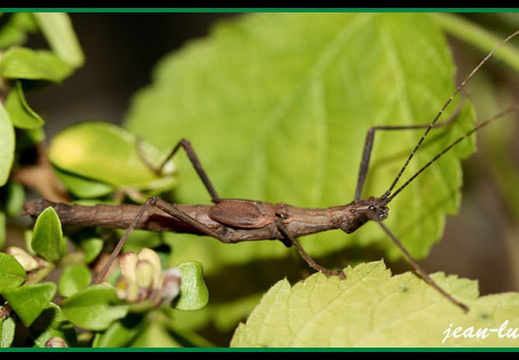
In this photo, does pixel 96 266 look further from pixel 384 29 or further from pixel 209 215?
pixel 384 29

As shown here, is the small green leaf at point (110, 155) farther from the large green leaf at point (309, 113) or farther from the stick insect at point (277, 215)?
the large green leaf at point (309, 113)

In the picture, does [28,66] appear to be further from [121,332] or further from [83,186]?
[121,332]

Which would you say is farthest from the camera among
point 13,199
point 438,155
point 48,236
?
point 438,155

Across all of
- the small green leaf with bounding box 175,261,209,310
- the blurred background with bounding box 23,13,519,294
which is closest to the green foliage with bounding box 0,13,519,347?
the small green leaf with bounding box 175,261,209,310

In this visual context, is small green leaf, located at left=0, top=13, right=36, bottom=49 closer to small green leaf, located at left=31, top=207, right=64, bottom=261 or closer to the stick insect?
the stick insect

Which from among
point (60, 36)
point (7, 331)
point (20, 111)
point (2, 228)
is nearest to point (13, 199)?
point (2, 228)

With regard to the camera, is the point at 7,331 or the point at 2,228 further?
the point at 2,228

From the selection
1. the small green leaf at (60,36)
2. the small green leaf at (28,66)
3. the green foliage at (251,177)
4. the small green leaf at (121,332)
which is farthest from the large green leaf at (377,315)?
the small green leaf at (60,36)
